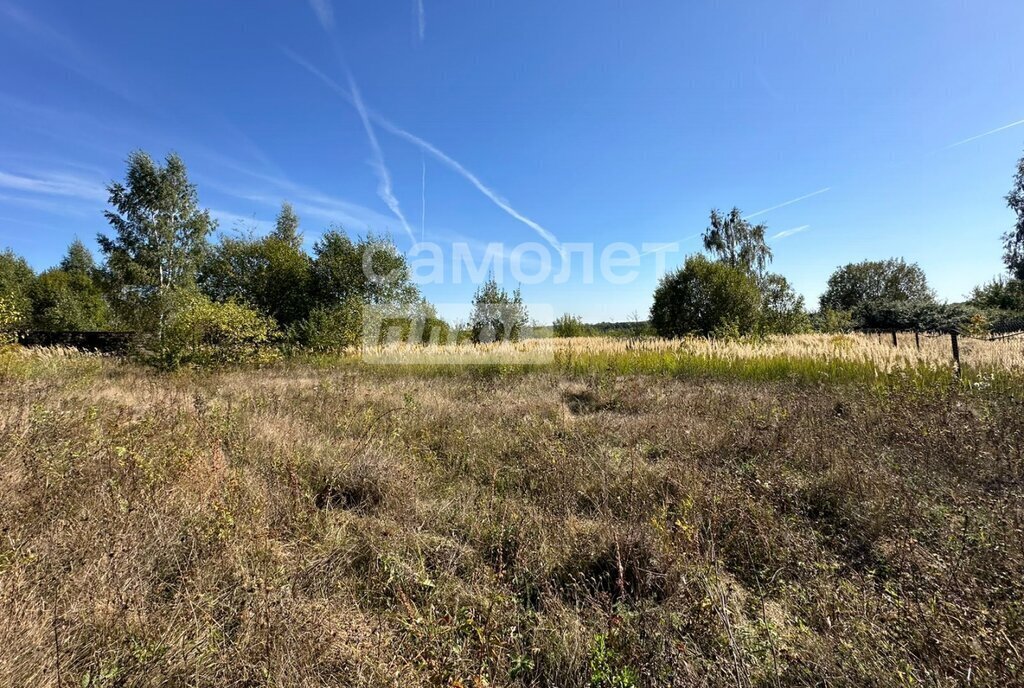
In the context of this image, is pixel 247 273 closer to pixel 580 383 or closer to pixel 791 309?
pixel 580 383

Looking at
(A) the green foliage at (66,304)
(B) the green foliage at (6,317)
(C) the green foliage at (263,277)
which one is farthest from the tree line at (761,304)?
(A) the green foliage at (66,304)

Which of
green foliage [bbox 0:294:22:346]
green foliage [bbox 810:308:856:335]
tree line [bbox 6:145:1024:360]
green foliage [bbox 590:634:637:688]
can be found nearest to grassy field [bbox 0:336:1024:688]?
green foliage [bbox 590:634:637:688]

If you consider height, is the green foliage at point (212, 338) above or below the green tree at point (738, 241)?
below

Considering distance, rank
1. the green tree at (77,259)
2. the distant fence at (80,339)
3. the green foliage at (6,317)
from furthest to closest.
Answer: the green tree at (77,259)
the distant fence at (80,339)
the green foliage at (6,317)

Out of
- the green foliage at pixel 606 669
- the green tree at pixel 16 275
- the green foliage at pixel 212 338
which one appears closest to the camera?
the green foliage at pixel 606 669

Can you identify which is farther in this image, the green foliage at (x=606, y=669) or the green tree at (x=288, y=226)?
the green tree at (x=288, y=226)

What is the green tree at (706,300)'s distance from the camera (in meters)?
18.8

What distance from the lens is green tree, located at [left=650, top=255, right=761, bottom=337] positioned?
1884 cm

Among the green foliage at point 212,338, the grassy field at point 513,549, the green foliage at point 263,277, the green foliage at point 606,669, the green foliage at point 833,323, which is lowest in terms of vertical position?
the green foliage at point 606,669

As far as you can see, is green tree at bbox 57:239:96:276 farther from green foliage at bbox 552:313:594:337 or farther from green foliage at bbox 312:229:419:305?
green foliage at bbox 552:313:594:337

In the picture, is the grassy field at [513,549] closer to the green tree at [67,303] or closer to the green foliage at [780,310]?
the green foliage at [780,310]

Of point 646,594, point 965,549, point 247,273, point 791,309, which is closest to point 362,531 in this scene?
point 646,594

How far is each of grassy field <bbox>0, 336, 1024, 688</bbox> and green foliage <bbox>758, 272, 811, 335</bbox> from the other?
1685 cm

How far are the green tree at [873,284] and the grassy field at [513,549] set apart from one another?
142 feet
